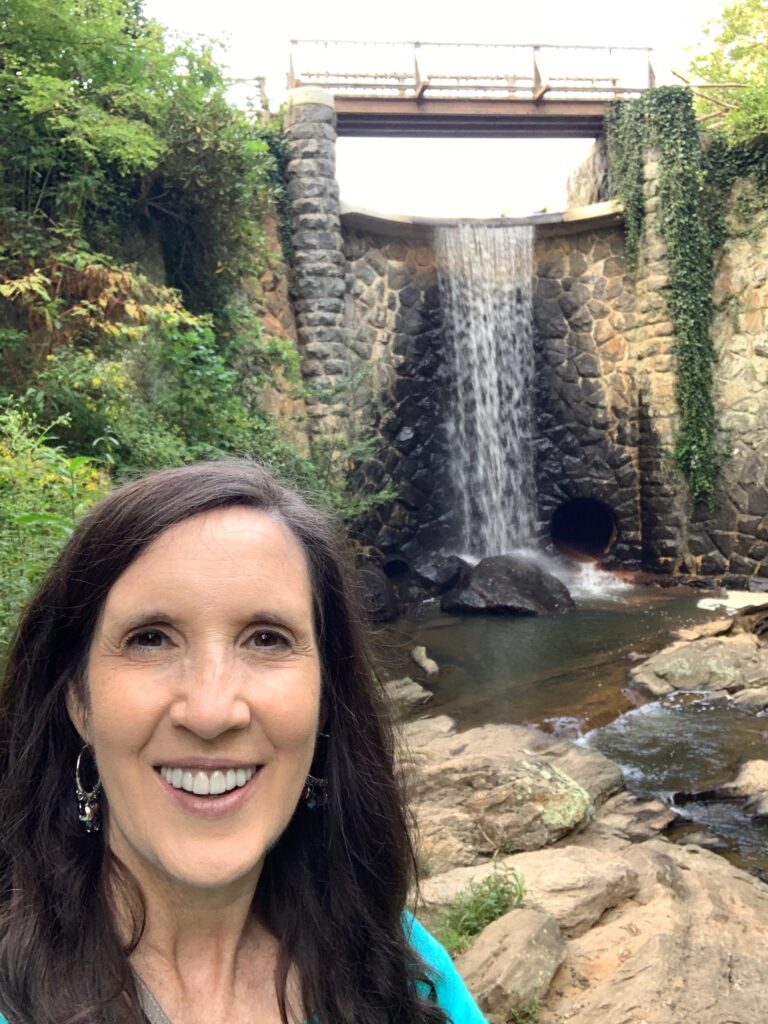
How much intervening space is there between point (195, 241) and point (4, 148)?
7.23ft

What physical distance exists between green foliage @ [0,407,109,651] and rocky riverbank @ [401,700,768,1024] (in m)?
1.52

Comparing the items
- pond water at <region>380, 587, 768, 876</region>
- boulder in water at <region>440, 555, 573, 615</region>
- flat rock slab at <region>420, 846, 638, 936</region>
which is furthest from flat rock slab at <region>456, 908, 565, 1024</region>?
boulder in water at <region>440, 555, 573, 615</region>

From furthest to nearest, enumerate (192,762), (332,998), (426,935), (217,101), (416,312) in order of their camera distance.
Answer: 1. (416,312)
2. (217,101)
3. (426,935)
4. (332,998)
5. (192,762)

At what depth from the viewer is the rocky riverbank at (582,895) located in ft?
8.16

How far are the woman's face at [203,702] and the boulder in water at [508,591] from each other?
346 inches

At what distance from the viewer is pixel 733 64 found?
1116 cm

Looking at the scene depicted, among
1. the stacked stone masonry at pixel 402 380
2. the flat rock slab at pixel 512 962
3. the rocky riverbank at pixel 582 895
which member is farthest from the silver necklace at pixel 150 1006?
the stacked stone masonry at pixel 402 380

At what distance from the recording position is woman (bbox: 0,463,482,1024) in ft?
3.02

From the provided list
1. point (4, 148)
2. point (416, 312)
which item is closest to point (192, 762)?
point (4, 148)

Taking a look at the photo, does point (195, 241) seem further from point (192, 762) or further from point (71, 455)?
point (192, 762)

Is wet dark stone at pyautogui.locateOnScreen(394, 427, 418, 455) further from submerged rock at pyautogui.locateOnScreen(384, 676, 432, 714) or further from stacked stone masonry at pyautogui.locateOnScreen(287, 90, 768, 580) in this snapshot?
submerged rock at pyautogui.locateOnScreen(384, 676, 432, 714)

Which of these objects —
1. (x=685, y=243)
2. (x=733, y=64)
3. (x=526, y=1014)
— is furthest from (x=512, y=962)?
(x=733, y=64)

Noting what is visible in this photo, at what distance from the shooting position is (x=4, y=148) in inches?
246

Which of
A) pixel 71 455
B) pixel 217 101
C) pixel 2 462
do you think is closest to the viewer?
pixel 2 462
